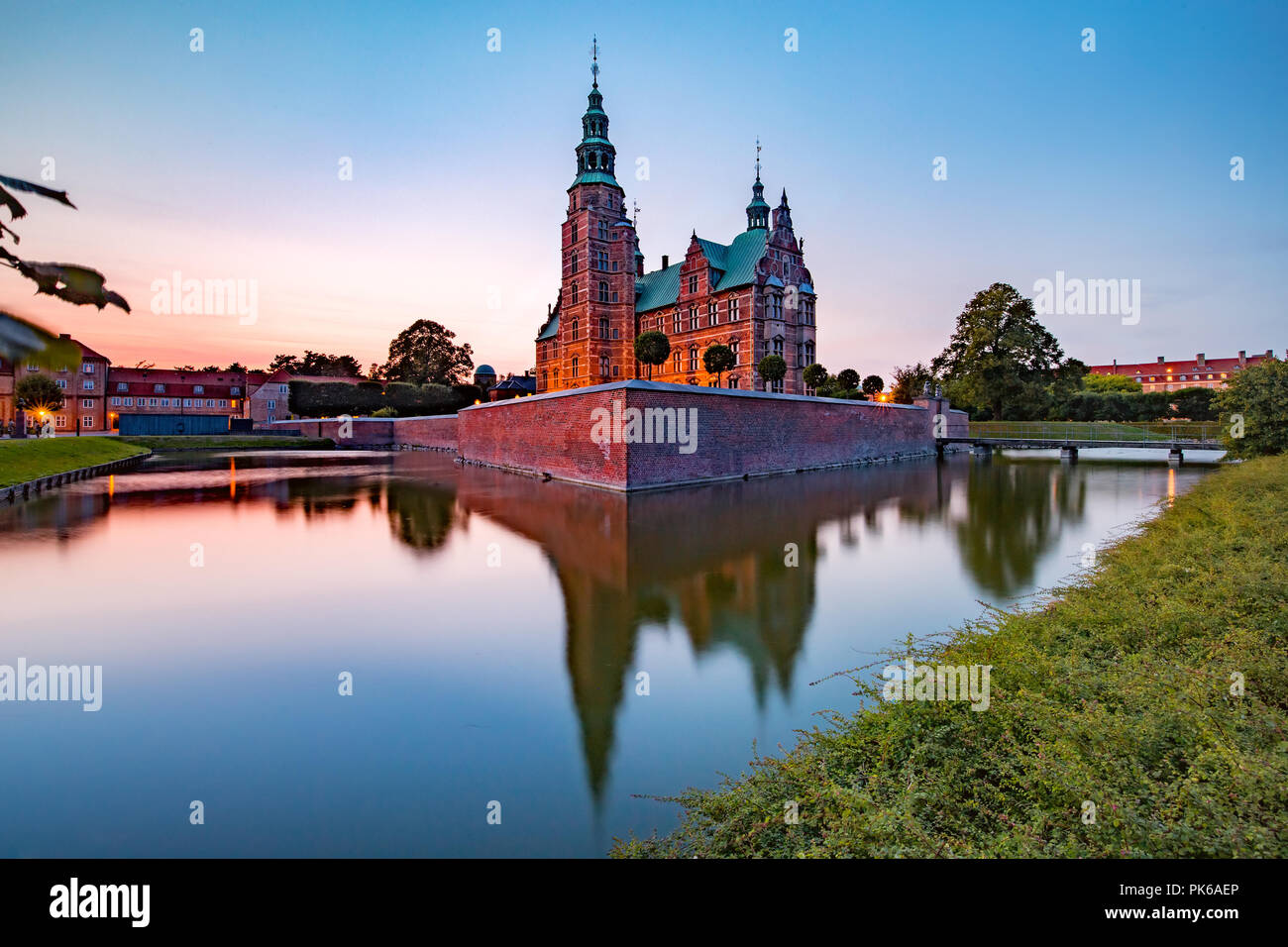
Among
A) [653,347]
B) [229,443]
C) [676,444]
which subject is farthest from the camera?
[229,443]

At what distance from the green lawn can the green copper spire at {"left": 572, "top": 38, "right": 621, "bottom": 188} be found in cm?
2947

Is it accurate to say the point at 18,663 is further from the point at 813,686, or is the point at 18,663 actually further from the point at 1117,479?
the point at 1117,479

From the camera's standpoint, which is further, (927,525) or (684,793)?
(927,525)

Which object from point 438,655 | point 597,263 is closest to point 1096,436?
point 597,263

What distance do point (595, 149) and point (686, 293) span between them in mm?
9885

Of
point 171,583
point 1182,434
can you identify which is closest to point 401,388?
point 171,583

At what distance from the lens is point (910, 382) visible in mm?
54344

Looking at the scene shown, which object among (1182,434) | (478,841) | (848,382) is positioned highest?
(848,382)

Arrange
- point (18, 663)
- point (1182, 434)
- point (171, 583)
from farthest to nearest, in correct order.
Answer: point (1182, 434)
point (171, 583)
point (18, 663)

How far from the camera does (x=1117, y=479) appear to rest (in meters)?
24.5

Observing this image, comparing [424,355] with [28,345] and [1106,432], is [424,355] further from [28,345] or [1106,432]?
[28,345]

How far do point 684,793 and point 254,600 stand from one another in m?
6.92

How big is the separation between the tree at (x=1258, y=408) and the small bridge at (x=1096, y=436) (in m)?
12.4

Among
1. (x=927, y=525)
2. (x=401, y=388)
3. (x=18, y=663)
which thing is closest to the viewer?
(x=18, y=663)
